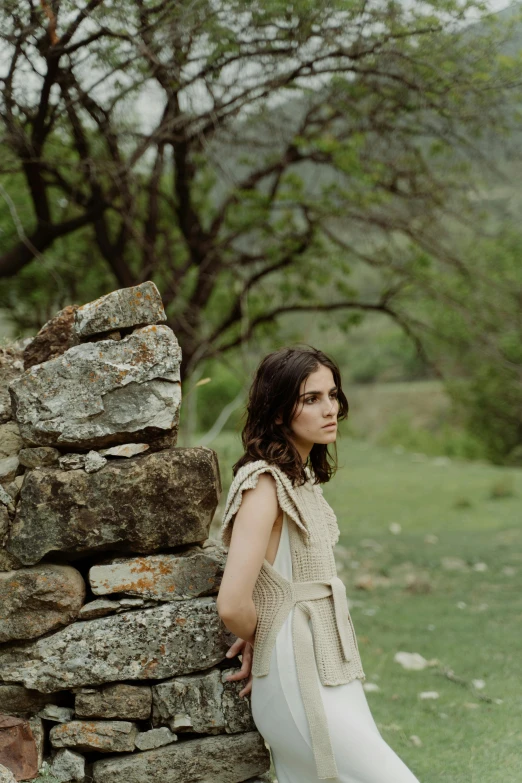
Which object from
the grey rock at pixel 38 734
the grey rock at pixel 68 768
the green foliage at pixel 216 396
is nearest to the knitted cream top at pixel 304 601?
the grey rock at pixel 68 768

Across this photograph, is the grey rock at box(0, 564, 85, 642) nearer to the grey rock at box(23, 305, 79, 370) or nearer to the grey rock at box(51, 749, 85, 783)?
the grey rock at box(51, 749, 85, 783)

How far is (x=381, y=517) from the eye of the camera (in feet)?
41.3

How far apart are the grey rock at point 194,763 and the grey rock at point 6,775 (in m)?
0.38

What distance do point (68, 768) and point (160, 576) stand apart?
2.67ft

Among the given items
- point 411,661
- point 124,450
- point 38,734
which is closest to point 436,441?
point 411,661

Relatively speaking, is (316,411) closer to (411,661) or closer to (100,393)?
(100,393)

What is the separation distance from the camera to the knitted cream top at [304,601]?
2.78m

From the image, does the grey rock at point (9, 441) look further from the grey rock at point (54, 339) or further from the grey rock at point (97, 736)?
the grey rock at point (97, 736)

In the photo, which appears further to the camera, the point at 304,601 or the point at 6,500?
the point at 6,500

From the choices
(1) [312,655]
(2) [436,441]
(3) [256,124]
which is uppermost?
(3) [256,124]

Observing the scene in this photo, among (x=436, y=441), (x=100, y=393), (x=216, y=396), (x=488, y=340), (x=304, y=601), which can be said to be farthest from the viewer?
(x=436, y=441)

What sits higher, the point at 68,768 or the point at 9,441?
the point at 9,441

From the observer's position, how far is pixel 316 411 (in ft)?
9.77

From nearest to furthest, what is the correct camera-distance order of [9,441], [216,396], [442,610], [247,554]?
[247,554] → [9,441] → [442,610] → [216,396]
